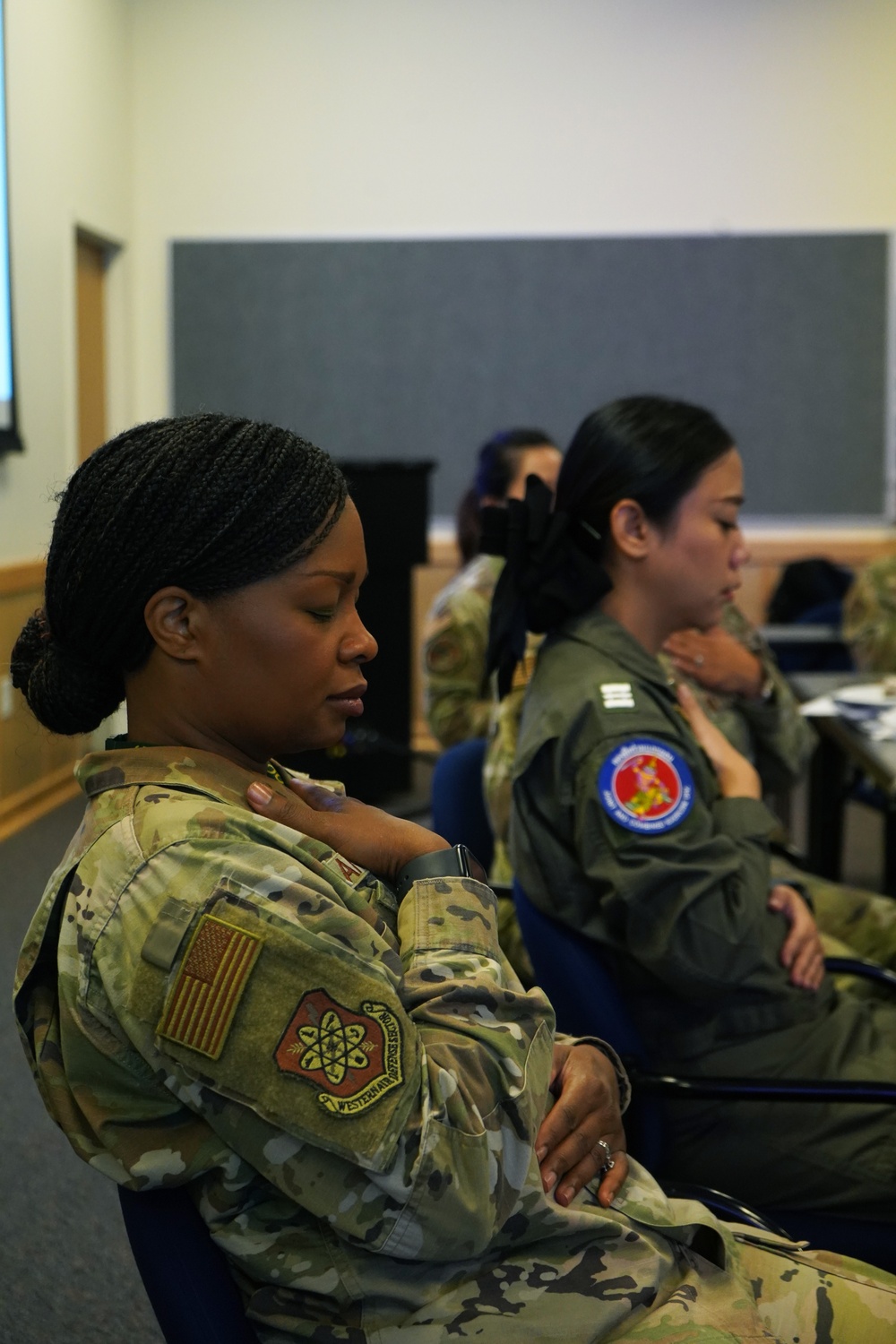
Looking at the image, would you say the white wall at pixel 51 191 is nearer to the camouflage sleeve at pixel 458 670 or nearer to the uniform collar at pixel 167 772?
the camouflage sleeve at pixel 458 670

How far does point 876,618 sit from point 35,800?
3.10m

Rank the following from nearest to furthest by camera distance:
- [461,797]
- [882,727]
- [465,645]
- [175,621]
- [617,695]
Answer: [175,621] < [617,695] < [461,797] < [882,727] < [465,645]

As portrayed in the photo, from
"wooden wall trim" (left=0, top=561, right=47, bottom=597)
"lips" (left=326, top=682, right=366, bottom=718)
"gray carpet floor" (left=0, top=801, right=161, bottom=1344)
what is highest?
"lips" (left=326, top=682, right=366, bottom=718)

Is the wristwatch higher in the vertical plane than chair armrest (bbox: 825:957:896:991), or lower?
→ higher

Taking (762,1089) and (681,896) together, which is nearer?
(762,1089)

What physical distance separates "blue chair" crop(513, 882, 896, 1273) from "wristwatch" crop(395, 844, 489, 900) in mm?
459

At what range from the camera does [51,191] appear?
4.90 meters

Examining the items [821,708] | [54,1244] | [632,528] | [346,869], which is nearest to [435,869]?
[346,869]

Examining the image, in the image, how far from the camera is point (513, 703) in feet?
5.76

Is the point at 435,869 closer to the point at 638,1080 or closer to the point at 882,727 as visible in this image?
the point at 638,1080

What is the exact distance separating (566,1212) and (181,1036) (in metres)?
0.31

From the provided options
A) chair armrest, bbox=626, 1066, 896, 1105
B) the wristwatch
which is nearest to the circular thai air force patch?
chair armrest, bbox=626, 1066, 896, 1105

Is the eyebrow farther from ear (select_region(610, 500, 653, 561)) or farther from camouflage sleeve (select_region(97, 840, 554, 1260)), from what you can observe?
ear (select_region(610, 500, 653, 561))

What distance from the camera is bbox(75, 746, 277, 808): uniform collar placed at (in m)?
0.85
